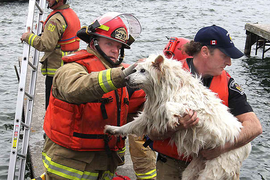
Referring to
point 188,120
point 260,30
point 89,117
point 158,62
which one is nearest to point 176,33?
point 260,30

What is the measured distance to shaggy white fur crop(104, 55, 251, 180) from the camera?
126 inches

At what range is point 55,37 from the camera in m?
6.55

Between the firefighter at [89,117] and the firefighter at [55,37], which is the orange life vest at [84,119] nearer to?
the firefighter at [89,117]

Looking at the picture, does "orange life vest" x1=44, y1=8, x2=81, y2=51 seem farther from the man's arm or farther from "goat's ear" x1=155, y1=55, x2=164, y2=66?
the man's arm

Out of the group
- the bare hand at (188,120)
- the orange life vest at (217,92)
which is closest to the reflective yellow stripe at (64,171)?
the orange life vest at (217,92)

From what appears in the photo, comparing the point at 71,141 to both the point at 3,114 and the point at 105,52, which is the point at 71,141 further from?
the point at 3,114

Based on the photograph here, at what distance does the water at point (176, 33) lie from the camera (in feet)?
30.3

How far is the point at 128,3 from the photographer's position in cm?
2716

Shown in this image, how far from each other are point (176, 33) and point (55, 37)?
13757 mm

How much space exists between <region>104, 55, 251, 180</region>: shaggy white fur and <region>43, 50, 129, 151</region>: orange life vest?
42 cm

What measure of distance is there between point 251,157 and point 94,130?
610 centimetres

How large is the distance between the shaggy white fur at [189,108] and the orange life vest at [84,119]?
42 cm

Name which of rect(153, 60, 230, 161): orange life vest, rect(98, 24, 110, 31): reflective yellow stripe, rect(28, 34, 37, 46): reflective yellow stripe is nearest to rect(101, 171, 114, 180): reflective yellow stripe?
rect(153, 60, 230, 161): orange life vest

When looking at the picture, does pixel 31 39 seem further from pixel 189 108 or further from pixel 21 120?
pixel 189 108
